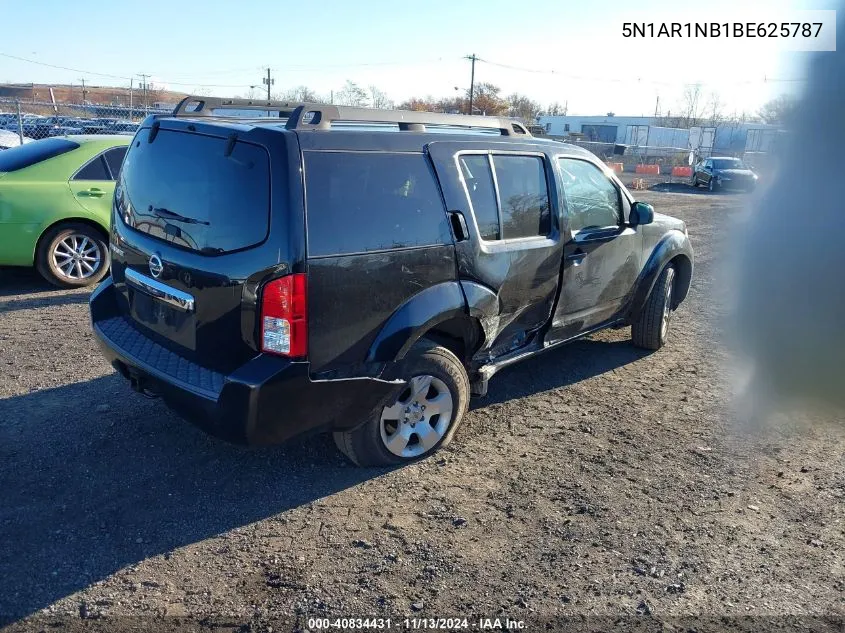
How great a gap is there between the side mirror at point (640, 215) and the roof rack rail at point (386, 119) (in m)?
1.17

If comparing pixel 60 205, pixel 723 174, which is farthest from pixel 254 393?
pixel 723 174

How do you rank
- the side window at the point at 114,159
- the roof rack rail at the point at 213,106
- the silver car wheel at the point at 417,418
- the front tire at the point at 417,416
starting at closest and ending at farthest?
the front tire at the point at 417,416
the silver car wheel at the point at 417,418
the roof rack rail at the point at 213,106
the side window at the point at 114,159

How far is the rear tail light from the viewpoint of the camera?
3105 mm

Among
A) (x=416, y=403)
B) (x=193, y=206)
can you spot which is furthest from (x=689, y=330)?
(x=193, y=206)

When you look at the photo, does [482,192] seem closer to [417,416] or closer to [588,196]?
[588,196]

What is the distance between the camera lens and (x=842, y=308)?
190 inches

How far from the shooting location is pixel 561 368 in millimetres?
5703

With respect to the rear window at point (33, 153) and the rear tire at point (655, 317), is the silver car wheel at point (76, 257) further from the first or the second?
the rear tire at point (655, 317)

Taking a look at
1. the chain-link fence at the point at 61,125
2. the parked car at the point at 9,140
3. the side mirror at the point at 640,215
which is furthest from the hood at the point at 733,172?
the side mirror at the point at 640,215

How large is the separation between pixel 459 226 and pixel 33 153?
5.75m

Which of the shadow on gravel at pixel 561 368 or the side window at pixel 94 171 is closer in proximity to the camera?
the shadow on gravel at pixel 561 368

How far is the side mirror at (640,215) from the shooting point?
17.5ft

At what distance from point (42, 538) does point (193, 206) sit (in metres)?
1.73

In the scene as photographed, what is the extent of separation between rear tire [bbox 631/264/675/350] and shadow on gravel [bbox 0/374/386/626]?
318 centimetres
